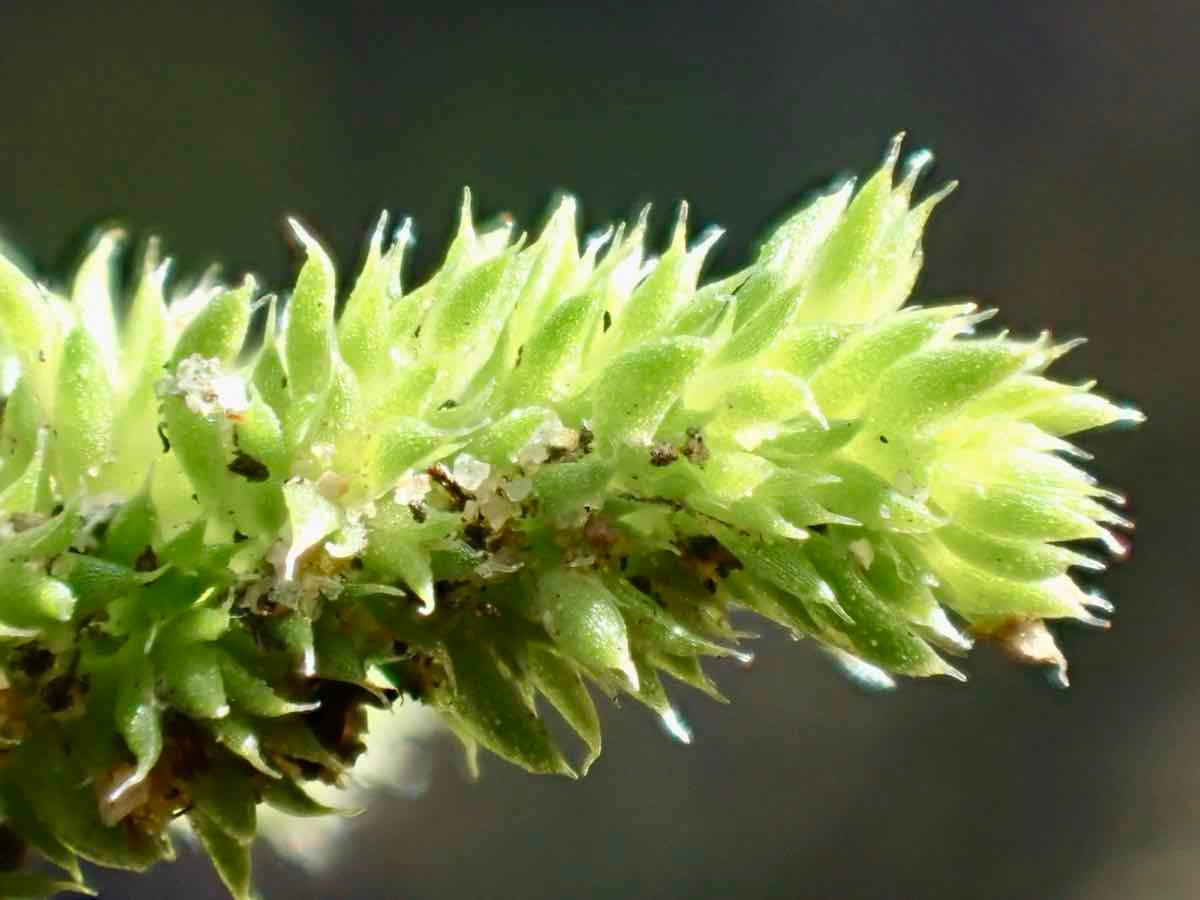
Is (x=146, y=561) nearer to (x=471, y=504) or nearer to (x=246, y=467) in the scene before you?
(x=246, y=467)

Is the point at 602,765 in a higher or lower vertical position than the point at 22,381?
lower

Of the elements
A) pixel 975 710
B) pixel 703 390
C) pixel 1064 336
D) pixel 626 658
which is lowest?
pixel 975 710

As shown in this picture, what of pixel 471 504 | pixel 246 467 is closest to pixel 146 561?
pixel 246 467

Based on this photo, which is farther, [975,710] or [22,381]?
[975,710]

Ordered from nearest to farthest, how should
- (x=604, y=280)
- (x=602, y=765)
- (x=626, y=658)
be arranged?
1. (x=626, y=658)
2. (x=604, y=280)
3. (x=602, y=765)

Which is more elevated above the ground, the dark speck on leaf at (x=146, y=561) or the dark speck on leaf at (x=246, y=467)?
the dark speck on leaf at (x=246, y=467)

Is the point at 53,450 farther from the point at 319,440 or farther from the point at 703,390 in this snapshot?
the point at 703,390

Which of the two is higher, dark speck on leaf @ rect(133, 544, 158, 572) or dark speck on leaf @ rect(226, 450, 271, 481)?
dark speck on leaf @ rect(226, 450, 271, 481)

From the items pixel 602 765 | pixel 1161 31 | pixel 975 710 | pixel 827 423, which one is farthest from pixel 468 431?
pixel 1161 31
